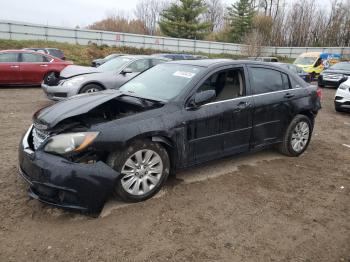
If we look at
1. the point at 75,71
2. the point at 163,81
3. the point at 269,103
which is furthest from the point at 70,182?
the point at 75,71

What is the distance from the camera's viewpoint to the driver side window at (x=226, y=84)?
4.41m

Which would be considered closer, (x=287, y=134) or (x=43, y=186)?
(x=43, y=186)

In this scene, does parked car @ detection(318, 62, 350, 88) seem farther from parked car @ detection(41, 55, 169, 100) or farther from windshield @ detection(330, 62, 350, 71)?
parked car @ detection(41, 55, 169, 100)

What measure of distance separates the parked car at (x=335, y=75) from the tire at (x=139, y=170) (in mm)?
15455

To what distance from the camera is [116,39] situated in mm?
32500

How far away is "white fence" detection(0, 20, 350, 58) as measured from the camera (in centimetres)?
2706

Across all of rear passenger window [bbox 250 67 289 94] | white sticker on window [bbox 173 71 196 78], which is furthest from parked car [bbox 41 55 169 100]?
rear passenger window [bbox 250 67 289 94]

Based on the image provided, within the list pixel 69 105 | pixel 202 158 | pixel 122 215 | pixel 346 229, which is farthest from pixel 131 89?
pixel 346 229

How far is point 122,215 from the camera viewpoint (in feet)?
11.5

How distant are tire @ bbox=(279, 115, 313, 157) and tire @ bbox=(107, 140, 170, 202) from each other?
248cm

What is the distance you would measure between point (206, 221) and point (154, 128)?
3.79 feet

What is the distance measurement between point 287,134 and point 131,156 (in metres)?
2.98

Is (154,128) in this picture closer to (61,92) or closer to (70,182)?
(70,182)

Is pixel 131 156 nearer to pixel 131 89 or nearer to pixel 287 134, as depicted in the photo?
pixel 131 89
